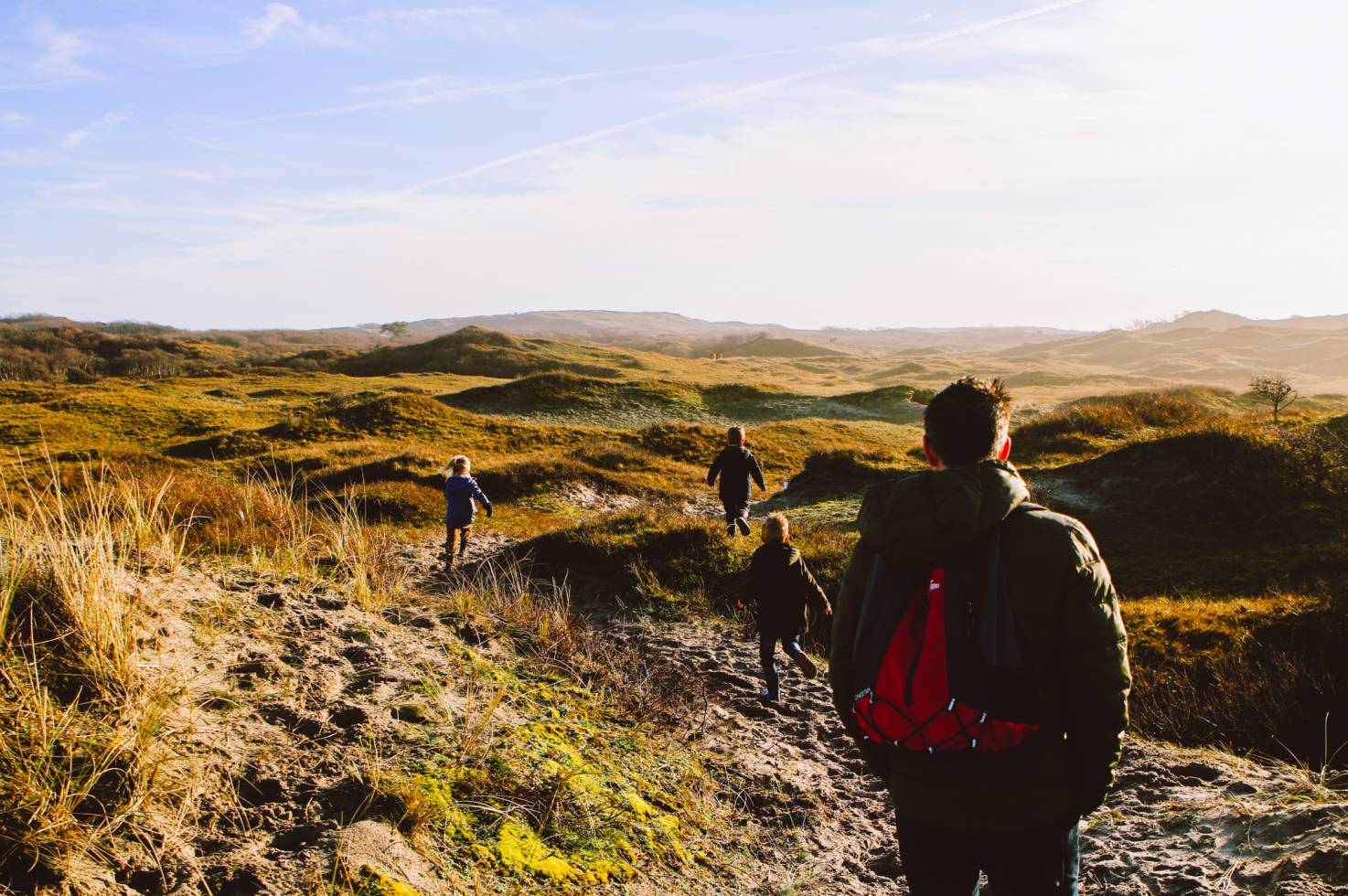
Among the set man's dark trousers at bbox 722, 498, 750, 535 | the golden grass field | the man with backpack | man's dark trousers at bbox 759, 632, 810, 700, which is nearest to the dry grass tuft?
the golden grass field

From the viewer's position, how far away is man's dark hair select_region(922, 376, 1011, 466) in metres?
2.58

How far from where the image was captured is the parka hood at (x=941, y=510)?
7.57ft

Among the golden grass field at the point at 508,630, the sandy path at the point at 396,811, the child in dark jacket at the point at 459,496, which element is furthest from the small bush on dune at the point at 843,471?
the sandy path at the point at 396,811

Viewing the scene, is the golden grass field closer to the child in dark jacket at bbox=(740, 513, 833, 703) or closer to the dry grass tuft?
the dry grass tuft

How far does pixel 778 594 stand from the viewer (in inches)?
298

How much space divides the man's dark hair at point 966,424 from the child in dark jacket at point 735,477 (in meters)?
9.87

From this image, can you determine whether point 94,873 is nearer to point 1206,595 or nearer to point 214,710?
point 214,710

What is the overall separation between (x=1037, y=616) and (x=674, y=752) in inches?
150

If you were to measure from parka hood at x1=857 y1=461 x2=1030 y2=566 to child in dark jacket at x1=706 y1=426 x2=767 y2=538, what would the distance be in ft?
33.1

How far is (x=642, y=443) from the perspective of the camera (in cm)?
2858

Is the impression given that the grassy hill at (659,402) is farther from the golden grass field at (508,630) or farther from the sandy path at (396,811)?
the sandy path at (396,811)

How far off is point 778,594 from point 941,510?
5.39m

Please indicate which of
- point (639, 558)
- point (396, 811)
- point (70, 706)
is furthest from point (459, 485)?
point (70, 706)

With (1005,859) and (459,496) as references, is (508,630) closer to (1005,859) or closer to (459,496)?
(1005,859)
